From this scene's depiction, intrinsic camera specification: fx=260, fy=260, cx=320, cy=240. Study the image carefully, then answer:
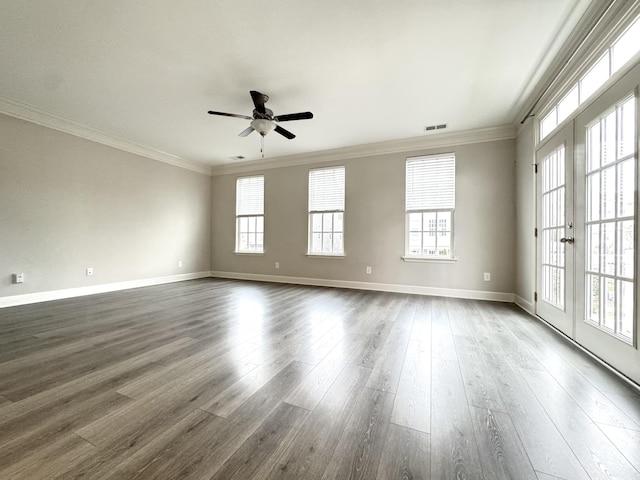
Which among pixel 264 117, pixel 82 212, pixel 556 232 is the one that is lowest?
pixel 556 232

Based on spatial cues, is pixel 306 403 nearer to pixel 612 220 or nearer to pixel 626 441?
pixel 626 441

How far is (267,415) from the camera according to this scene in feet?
4.56

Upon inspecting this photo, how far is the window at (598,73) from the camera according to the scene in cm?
185

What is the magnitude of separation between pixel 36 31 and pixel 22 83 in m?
1.29

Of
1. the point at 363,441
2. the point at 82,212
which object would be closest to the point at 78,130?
the point at 82,212

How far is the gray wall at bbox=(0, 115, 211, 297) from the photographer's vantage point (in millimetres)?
3674

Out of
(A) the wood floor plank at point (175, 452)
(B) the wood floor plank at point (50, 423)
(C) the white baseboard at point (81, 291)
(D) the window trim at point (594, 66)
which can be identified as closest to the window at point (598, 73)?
(D) the window trim at point (594, 66)

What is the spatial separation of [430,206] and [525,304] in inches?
79.8

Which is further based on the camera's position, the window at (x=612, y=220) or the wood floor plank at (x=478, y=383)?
→ the window at (x=612, y=220)

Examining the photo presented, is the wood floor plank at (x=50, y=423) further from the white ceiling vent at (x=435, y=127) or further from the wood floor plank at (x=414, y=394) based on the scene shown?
the white ceiling vent at (x=435, y=127)

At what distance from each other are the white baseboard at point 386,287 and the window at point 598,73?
2.51 metres

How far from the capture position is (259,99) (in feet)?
10.1

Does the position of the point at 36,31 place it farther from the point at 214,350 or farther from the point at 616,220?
the point at 616,220

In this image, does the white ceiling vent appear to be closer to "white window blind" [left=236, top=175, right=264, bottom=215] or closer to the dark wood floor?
the dark wood floor
